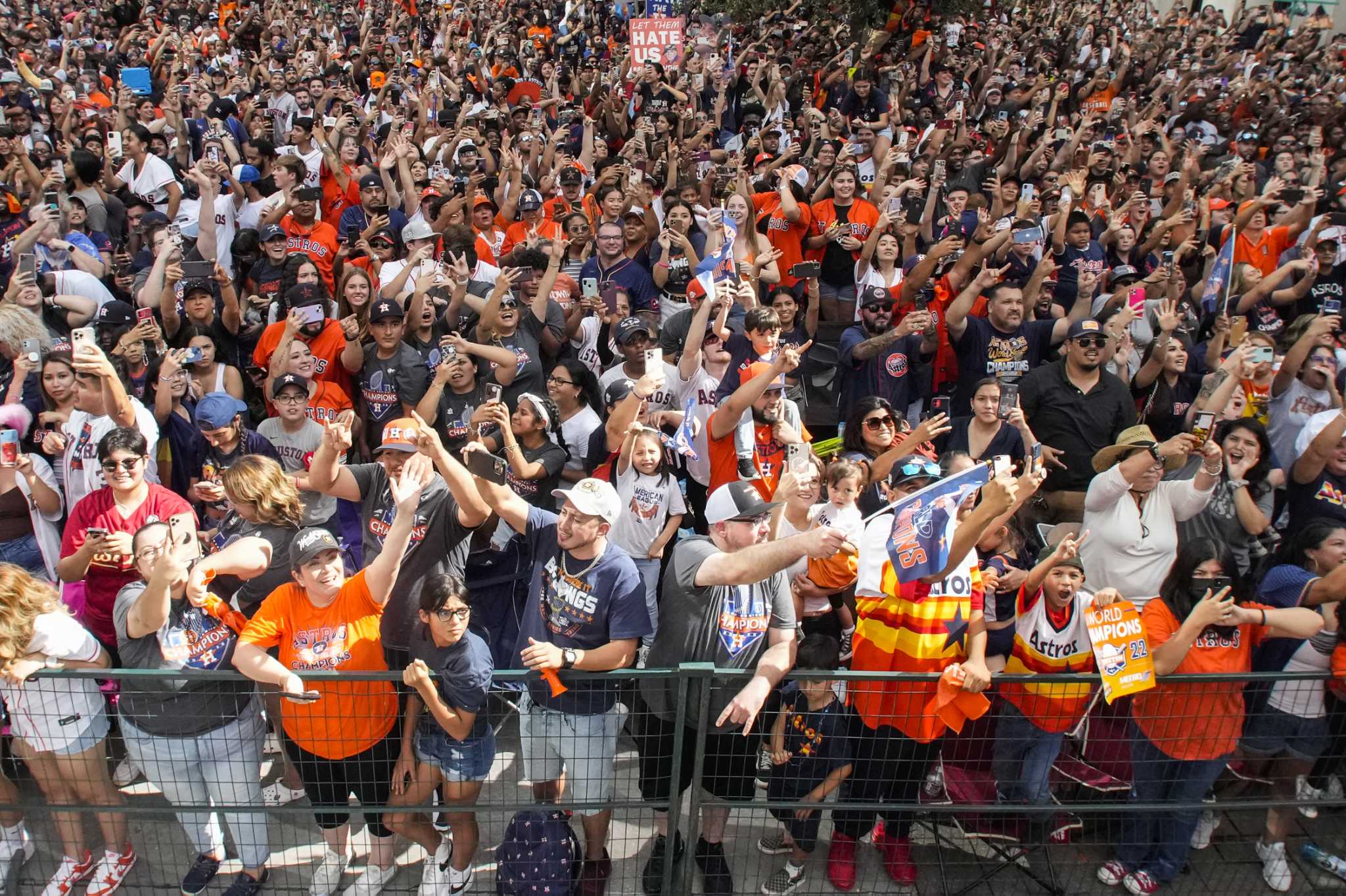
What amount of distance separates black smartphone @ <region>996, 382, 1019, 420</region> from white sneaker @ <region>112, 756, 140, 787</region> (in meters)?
4.71

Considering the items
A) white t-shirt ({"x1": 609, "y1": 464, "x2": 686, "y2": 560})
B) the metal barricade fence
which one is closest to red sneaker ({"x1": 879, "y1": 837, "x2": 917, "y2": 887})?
the metal barricade fence

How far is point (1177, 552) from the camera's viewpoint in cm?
468

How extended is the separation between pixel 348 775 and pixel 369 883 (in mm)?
587

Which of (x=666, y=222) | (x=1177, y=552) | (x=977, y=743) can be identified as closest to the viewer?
(x=977, y=743)

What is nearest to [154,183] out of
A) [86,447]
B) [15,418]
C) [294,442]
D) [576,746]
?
[15,418]

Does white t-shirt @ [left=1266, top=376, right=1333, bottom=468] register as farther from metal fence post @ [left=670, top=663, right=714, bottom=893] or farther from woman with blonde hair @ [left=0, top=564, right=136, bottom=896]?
woman with blonde hair @ [left=0, top=564, right=136, bottom=896]

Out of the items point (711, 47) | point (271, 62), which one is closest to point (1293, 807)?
point (711, 47)

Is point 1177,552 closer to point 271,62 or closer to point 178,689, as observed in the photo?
point 178,689

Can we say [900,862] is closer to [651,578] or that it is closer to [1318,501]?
[651,578]

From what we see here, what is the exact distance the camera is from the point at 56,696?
388 cm

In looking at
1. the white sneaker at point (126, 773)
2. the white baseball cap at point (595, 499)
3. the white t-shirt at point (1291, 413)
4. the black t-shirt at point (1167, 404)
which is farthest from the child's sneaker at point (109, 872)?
the white t-shirt at point (1291, 413)

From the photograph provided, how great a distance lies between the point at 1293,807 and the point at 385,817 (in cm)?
387

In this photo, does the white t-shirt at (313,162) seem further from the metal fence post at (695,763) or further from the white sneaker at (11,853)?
the metal fence post at (695,763)

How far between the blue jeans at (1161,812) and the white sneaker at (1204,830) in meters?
0.14
